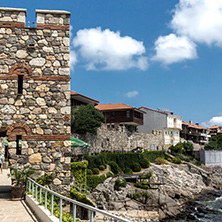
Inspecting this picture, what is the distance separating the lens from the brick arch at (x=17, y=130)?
34.2 feet

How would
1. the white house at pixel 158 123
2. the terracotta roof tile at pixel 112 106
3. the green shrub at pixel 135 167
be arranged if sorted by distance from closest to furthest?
the green shrub at pixel 135 167, the terracotta roof tile at pixel 112 106, the white house at pixel 158 123

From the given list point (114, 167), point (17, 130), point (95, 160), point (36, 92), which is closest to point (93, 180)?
point (95, 160)

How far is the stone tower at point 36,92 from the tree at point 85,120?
79.7 ft

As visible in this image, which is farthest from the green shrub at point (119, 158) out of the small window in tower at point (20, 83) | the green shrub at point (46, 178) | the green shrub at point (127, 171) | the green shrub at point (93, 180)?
the small window in tower at point (20, 83)

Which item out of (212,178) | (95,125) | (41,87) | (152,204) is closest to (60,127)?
(41,87)

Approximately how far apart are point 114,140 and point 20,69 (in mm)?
32342

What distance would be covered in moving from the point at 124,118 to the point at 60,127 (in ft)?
126

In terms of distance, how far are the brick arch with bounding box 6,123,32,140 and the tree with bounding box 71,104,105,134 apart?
2447cm

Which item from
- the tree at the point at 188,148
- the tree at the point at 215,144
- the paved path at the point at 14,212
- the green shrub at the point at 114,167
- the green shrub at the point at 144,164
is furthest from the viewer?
the tree at the point at 215,144

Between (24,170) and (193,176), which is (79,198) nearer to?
(24,170)

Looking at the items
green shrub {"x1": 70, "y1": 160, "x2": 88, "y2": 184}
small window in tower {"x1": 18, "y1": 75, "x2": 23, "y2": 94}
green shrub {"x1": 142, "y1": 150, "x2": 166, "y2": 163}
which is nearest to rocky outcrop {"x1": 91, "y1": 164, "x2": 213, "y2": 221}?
green shrub {"x1": 70, "y1": 160, "x2": 88, "y2": 184}

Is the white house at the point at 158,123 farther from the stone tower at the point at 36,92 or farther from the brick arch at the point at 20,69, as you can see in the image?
the brick arch at the point at 20,69

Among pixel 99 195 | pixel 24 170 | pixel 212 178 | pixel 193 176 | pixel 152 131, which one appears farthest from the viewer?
pixel 152 131

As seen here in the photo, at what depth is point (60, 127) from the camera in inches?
427
